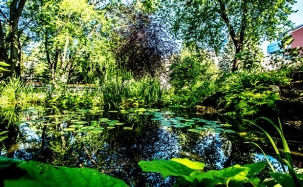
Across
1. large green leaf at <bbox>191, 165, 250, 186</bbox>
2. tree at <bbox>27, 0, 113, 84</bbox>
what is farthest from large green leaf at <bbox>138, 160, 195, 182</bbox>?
tree at <bbox>27, 0, 113, 84</bbox>

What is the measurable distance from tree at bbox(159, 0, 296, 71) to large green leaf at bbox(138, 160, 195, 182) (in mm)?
9046

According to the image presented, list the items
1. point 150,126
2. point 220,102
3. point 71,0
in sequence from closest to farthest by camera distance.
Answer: point 150,126 < point 220,102 < point 71,0

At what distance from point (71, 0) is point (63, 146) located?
8.85m

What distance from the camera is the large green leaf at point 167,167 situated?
2.48 feet

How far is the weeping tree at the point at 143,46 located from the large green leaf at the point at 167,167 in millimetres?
8163

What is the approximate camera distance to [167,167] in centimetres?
81

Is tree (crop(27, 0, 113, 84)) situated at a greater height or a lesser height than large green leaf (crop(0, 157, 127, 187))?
greater

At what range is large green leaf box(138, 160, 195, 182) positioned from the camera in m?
0.76

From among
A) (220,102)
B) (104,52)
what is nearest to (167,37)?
(104,52)

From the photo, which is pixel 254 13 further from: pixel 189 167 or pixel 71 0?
pixel 189 167

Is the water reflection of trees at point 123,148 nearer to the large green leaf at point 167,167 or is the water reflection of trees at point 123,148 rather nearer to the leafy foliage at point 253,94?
the large green leaf at point 167,167

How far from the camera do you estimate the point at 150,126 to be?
122 inches

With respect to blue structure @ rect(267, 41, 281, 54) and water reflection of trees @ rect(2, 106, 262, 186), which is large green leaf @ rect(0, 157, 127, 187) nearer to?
water reflection of trees @ rect(2, 106, 262, 186)

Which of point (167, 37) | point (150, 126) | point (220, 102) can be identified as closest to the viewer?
point (150, 126)
